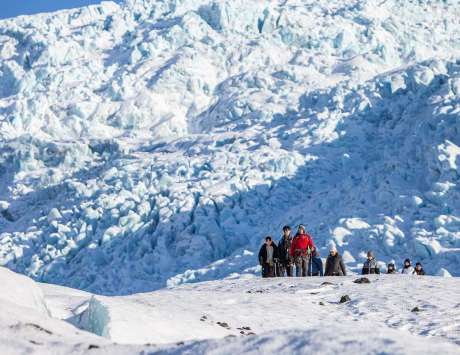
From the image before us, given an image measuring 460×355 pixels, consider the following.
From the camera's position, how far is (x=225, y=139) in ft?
124

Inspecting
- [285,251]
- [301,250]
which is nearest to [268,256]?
[285,251]

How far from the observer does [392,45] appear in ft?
153

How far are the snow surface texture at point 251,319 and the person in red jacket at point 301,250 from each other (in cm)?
71

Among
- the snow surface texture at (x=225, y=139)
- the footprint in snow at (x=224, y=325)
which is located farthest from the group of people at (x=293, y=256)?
the snow surface texture at (x=225, y=139)

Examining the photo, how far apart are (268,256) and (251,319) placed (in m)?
4.67

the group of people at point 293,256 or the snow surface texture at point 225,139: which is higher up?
the snow surface texture at point 225,139

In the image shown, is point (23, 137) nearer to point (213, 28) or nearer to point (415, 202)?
point (213, 28)

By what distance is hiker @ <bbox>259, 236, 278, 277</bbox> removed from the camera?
46.0 feet

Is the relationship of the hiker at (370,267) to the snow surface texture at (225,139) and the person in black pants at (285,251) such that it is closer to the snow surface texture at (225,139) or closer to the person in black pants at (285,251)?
the person in black pants at (285,251)

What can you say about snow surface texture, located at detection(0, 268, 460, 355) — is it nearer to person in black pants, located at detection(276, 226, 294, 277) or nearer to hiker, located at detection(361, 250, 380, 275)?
person in black pants, located at detection(276, 226, 294, 277)

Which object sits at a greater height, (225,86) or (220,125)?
(225,86)

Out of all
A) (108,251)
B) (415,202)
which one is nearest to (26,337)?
(415,202)

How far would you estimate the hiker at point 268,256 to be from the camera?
1402cm

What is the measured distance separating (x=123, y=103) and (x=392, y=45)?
1740cm
